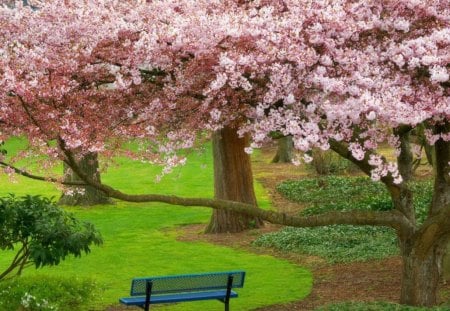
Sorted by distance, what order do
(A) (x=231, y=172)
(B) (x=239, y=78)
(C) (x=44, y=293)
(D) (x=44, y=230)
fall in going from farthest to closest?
(A) (x=231, y=172) < (C) (x=44, y=293) < (D) (x=44, y=230) < (B) (x=239, y=78)

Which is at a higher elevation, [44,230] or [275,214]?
[275,214]

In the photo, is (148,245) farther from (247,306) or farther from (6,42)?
(6,42)

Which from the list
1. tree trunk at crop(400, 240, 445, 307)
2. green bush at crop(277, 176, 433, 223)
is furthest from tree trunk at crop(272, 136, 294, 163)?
tree trunk at crop(400, 240, 445, 307)

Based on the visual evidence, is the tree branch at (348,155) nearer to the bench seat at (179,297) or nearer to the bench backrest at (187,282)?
the bench backrest at (187,282)

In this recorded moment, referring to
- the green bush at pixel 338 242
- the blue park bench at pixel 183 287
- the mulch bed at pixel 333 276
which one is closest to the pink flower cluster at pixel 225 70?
the blue park bench at pixel 183 287

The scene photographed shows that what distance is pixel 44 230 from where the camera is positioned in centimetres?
977

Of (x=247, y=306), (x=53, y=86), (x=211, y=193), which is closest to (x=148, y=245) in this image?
(x=247, y=306)

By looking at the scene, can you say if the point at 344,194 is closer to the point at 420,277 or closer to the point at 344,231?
the point at 344,231

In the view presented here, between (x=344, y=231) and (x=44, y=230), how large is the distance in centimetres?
1051

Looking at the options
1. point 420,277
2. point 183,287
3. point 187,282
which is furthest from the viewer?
point 183,287

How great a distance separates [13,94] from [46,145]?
706mm

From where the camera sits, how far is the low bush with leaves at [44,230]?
9.81 meters

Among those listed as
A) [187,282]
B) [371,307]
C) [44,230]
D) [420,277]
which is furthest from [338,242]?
[44,230]

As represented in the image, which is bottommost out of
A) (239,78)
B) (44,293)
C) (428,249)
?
(44,293)
